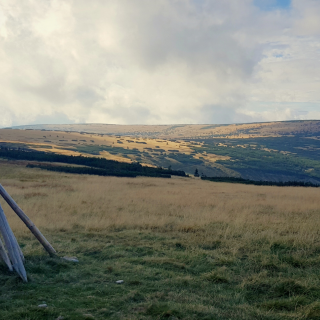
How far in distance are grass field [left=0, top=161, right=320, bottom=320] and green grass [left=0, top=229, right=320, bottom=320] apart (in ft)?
0.06

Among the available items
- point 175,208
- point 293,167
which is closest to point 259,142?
point 293,167

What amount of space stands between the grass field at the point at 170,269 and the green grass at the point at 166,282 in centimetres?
2

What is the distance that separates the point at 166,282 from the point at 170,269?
0.93 meters

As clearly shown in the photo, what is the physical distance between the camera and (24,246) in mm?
9672

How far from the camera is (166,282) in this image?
273 inches

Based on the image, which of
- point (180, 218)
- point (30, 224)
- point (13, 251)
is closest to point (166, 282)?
point (13, 251)

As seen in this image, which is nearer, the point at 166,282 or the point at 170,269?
the point at 166,282

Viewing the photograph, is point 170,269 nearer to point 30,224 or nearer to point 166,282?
point 166,282

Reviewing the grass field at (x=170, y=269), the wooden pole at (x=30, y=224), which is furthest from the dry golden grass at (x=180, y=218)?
the wooden pole at (x=30, y=224)

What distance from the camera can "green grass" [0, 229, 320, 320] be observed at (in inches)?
214

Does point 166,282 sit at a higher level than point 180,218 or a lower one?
higher

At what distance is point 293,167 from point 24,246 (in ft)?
358

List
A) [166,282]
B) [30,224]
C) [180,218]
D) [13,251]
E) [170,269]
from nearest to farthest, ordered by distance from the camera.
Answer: [166,282] → [13,251] → [170,269] → [30,224] → [180,218]

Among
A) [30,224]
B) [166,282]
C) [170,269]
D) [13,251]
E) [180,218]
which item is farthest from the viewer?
[180,218]
